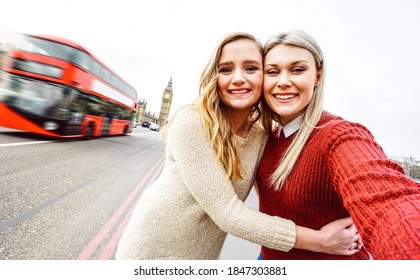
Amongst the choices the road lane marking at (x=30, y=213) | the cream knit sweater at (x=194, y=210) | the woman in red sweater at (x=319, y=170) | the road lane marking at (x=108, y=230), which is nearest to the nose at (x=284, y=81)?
the woman in red sweater at (x=319, y=170)

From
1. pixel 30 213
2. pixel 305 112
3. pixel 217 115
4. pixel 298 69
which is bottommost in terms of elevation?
pixel 30 213

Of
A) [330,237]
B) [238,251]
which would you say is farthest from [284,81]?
[238,251]

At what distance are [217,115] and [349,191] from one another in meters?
0.73

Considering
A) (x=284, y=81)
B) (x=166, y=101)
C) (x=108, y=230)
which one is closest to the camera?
(x=284, y=81)

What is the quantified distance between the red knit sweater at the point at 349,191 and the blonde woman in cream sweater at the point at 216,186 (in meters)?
0.09

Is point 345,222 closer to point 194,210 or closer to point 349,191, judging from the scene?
point 349,191

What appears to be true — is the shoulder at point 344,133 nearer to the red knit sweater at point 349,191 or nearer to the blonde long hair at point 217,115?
the red knit sweater at point 349,191

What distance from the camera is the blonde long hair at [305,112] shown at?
3.48ft

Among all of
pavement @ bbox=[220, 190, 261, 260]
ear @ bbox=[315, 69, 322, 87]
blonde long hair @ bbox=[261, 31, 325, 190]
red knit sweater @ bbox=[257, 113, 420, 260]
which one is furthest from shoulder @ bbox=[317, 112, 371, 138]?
pavement @ bbox=[220, 190, 261, 260]

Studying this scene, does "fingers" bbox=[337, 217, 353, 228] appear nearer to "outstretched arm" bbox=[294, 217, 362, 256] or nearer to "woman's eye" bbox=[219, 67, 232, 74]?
"outstretched arm" bbox=[294, 217, 362, 256]

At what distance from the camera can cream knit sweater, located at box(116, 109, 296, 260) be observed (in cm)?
94

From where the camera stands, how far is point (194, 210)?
3.50 ft

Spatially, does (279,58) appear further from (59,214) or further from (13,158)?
(13,158)
